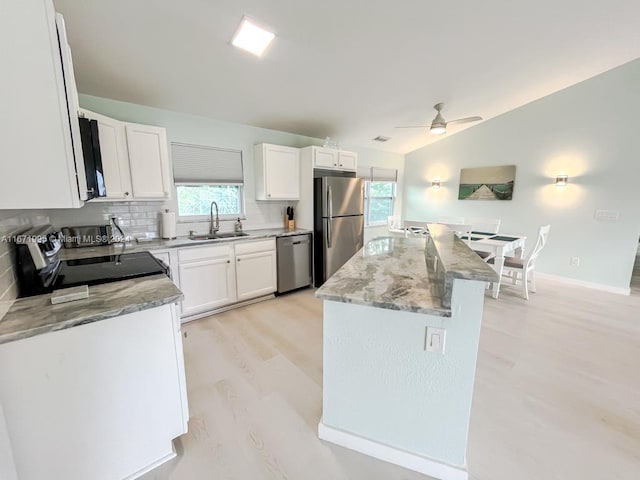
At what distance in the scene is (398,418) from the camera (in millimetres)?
1337

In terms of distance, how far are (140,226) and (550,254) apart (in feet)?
19.3

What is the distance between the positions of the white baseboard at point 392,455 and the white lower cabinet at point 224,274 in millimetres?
1914

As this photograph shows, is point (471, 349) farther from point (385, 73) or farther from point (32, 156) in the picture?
point (385, 73)

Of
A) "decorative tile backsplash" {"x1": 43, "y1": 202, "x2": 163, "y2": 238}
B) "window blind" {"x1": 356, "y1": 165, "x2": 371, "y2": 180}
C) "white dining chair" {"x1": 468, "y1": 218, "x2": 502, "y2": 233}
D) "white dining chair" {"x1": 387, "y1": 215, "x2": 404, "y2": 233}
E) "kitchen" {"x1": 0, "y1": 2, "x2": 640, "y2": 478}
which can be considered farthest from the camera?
"window blind" {"x1": 356, "y1": 165, "x2": 371, "y2": 180}

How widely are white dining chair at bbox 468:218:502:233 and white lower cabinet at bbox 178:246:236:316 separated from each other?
4.17 m

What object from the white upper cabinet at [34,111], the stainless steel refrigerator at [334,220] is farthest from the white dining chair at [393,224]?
the white upper cabinet at [34,111]

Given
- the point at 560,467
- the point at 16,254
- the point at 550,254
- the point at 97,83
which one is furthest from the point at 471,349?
the point at 550,254

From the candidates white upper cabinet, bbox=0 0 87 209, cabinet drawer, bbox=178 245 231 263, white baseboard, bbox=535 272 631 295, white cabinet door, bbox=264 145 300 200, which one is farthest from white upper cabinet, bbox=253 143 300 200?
white baseboard, bbox=535 272 631 295

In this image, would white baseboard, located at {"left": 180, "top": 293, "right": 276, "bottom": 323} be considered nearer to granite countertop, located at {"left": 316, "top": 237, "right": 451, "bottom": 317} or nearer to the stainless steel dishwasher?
the stainless steel dishwasher

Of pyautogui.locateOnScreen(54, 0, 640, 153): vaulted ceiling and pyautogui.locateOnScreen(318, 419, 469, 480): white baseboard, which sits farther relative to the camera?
pyautogui.locateOnScreen(54, 0, 640, 153): vaulted ceiling

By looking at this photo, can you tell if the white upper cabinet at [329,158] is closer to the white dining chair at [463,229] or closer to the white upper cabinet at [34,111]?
the white dining chair at [463,229]

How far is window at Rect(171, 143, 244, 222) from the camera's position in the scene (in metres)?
3.10

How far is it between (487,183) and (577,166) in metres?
Answer: 1.19

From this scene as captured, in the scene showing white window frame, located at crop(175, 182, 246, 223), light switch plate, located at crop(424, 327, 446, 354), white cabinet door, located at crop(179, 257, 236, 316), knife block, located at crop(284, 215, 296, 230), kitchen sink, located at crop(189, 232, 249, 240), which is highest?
white window frame, located at crop(175, 182, 246, 223)
